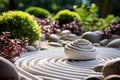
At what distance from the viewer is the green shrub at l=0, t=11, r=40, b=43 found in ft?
28.7

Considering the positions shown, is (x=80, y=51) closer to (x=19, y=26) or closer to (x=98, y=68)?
(x=98, y=68)

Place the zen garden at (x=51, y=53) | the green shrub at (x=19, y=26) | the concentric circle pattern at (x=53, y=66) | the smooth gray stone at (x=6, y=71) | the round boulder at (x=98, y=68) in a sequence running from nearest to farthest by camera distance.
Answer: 1. the smooth gray stone at (x=6, y=71)
2. the zen garden at (x=51, y=53)
3. the concentric circle pattern at (x=53, y=66)
4. the round boulder at (x=98, y=68)
5. the green shrub at (x=19, y=26)

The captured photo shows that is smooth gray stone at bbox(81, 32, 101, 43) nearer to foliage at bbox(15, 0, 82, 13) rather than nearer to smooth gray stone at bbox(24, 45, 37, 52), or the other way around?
smooth gray stone at bbox(24, 45, 37, 52)

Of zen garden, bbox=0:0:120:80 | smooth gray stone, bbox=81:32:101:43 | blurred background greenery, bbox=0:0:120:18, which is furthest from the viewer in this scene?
blurred background greenery, bbox=0:0:120:18

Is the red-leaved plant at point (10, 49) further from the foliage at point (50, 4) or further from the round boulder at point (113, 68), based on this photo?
the foliage at point (50, 4)

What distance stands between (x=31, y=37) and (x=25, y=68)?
281cm

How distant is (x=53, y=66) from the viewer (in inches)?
249

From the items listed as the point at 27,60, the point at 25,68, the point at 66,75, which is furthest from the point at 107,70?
the point at 27,60

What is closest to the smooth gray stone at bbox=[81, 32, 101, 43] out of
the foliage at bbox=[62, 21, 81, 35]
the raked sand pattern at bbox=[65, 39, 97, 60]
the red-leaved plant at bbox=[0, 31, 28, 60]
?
the foliage at bbox=[62, 21, 81, 35]

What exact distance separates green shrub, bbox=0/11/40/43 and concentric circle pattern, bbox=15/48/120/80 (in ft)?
3.08

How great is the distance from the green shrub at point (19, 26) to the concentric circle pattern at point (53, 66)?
94 cm

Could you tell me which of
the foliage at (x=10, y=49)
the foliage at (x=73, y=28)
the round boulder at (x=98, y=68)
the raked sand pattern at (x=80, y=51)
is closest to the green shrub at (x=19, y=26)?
the foliage at (x=10, y=49)

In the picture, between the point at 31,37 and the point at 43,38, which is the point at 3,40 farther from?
the point at 43,38

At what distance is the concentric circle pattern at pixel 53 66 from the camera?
18.5 feet
